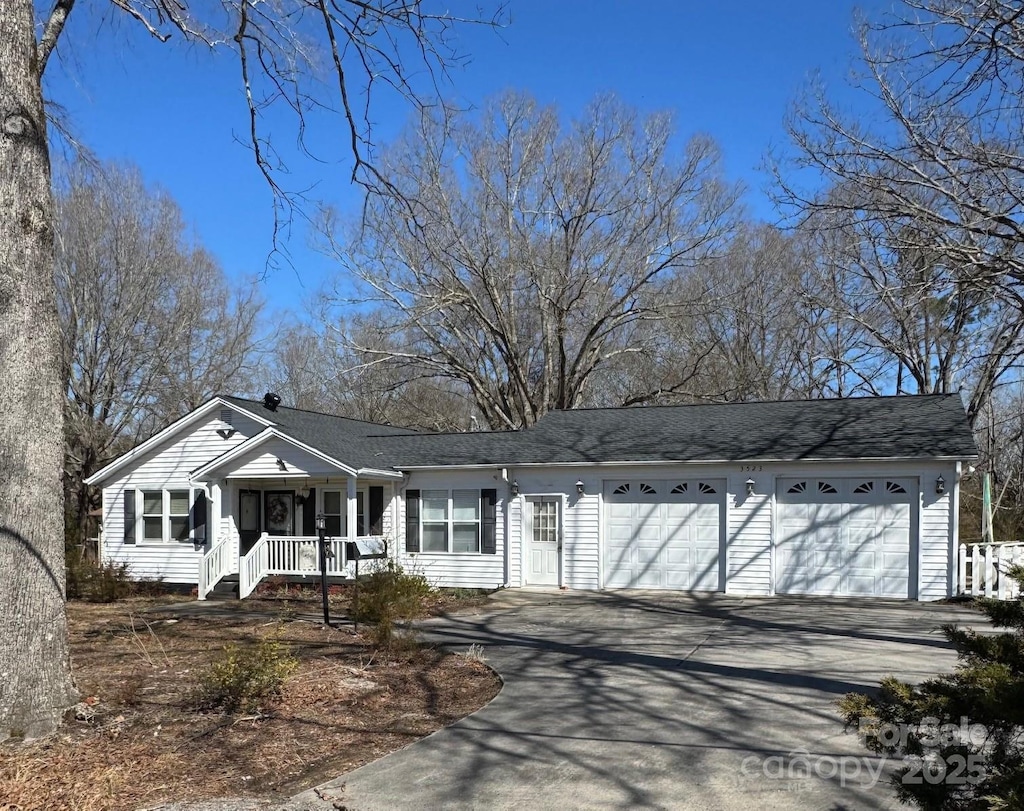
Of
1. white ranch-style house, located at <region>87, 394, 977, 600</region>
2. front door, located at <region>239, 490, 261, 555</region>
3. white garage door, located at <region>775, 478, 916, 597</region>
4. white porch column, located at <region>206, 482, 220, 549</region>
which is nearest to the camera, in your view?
white garage door, located at <region>775, 478, 916, 597</region>

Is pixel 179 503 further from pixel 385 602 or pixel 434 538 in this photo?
pixel 385 602

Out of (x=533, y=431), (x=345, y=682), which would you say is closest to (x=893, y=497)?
(x=533, y=431)

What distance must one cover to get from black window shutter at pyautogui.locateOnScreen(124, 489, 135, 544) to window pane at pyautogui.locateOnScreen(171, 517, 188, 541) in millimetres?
1036

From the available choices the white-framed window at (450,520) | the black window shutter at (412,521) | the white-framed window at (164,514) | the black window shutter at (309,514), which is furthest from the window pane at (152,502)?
the white-framed window at (450,520)

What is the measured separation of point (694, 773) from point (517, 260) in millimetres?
22890

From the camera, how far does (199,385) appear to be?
28.1 m

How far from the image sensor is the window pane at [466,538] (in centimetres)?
1809

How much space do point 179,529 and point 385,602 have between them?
1077 cm

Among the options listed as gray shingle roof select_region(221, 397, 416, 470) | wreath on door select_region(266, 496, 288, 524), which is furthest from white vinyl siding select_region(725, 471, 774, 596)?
wreath on door select_region(266, 496, 288, 524)

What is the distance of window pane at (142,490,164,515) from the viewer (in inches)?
804

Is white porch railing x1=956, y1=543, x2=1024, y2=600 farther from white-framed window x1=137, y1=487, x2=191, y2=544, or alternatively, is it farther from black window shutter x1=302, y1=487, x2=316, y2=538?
white-framed window x1=137, y1=487, x2=191, y2=544

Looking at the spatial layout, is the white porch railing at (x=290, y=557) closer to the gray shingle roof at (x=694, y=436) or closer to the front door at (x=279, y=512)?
the front door at (x=279, y=512)

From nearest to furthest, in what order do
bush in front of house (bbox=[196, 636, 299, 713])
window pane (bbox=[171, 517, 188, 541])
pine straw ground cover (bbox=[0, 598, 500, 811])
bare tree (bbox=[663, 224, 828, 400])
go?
pine straw ground cover (bbox=[0, 598, 500, 811]) → bush in front of house (bbox=[196, 636, 299, 713]) → window pane (bbox=[171, 517, 188, 541]) → bare tree (bbox=[663, 224, 828, 400])

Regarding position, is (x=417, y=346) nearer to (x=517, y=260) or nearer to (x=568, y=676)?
(x=517, y=260)
